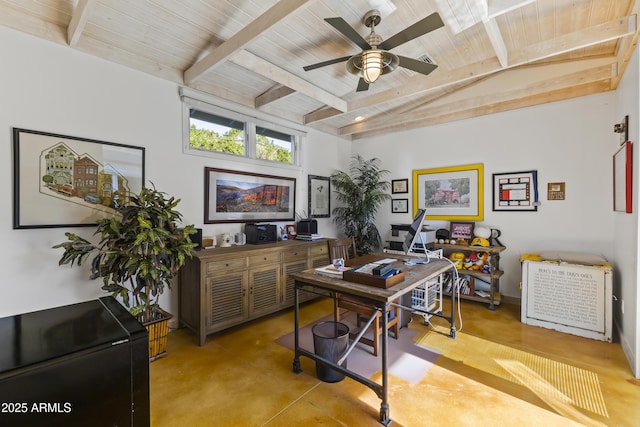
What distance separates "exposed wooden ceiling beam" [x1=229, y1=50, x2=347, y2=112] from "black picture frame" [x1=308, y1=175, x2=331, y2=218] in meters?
1.30

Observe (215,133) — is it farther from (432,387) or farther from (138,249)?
(432,387)

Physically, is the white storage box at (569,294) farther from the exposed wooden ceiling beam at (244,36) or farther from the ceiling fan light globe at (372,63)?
the exposed wooden ceiling beam at (244,36)

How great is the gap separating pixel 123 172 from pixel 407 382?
3.16 meters

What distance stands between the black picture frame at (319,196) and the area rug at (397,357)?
2.23 meters

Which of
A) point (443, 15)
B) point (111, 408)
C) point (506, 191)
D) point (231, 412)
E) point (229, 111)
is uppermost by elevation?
point (443, 15)

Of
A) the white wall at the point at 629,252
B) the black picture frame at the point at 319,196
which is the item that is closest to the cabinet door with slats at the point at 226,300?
the black picture frame at the point at 319,196

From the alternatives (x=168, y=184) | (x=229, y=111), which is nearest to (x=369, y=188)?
(x=229, y=111)

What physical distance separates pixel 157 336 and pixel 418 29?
332 cm

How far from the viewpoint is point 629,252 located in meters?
2.46

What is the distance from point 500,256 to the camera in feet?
13.1

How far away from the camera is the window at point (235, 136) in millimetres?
3324

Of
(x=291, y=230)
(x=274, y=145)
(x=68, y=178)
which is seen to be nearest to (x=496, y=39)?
(x=274, y=145)

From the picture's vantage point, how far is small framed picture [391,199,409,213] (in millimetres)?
4848

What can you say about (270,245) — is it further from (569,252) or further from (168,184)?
(569,252)
